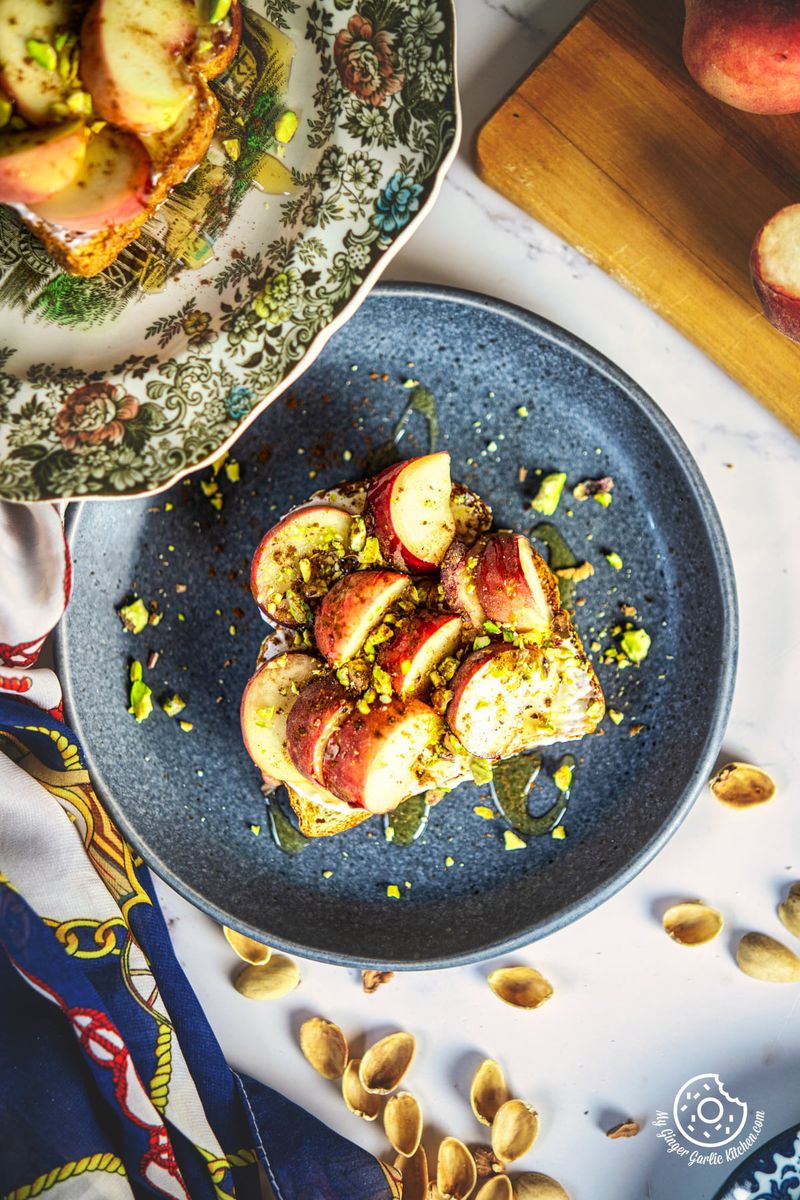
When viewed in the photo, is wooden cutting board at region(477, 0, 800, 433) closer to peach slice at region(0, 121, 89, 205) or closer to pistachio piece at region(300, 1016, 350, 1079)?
peach slice at region(0, 121, 89, 205)

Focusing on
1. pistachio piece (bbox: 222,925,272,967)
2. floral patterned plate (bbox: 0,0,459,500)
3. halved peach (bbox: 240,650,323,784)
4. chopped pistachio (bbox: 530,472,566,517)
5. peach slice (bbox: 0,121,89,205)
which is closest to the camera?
peach slice (bbox: 0,121,89,205)

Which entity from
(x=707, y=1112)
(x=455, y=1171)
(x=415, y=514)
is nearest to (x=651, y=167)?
(x=415, y=514)

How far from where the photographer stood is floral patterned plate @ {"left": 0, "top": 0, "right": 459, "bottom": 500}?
102cm

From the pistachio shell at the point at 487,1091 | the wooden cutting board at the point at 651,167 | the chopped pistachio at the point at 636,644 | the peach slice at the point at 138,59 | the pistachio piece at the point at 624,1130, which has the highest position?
the wooden cutting board at the point at 651,167

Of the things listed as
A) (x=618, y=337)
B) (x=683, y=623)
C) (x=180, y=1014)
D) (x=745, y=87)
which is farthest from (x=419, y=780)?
(x=745, y=87)

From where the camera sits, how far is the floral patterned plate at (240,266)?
1018 mm

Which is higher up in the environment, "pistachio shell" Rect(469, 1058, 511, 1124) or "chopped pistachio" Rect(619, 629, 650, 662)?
"chopped pistachio" Rect(619, 629, 650, 662)

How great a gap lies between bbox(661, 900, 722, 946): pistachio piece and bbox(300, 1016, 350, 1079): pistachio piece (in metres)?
0.58

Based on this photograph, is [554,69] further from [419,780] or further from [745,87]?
[419,780]

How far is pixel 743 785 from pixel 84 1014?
1.07 meters

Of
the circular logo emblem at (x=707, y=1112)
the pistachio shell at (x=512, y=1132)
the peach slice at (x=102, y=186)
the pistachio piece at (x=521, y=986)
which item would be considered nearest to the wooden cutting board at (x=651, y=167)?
the peach slice at (x=102, y=186)

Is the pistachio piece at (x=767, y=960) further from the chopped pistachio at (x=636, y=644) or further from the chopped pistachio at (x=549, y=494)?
the chopped pistachio at (x=549, y=494)

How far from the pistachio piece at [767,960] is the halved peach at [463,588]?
0.75 metres

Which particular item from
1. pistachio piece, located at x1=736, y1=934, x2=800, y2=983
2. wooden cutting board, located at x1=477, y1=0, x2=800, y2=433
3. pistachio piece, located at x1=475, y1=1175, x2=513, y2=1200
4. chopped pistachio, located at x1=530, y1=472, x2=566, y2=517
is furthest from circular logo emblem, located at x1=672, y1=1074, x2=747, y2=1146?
wooden cutting board, located at x1=477, y1=0, x2=800, y2=433
